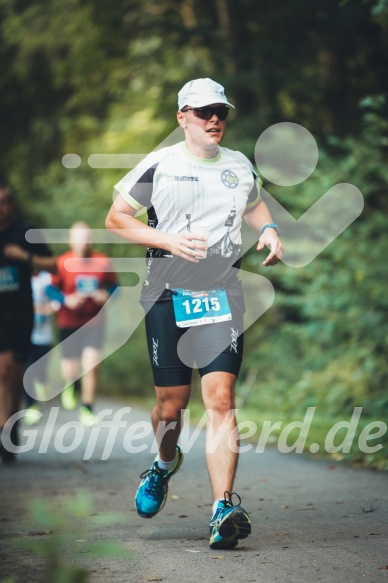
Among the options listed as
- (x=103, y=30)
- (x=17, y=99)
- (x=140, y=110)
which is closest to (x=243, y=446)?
(x=103, y=30)

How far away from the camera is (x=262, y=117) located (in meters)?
15.7

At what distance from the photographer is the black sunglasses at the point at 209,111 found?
5.75 m

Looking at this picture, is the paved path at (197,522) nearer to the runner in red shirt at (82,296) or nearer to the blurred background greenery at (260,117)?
the blurred background greenery at (260,117)

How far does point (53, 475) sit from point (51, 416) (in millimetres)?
5970

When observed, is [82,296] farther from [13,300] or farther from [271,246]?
[271,246]

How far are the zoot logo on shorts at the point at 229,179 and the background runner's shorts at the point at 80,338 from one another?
6.75 metres

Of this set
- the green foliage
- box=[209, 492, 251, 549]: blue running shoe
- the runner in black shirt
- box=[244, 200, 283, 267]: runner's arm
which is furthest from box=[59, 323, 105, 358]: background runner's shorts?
box=[209, 492, 251, 549]: blue running shoe

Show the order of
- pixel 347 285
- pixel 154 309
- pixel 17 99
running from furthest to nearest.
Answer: pixel 17 99
pixel 347 285
pixel 154 309

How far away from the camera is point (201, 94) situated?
18.8ft

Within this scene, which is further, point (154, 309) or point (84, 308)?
point (84, 308)

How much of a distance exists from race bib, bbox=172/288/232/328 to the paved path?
→ 1050 mm

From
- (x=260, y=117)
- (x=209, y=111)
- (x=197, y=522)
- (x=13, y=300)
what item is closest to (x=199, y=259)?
(x=209, y=111)

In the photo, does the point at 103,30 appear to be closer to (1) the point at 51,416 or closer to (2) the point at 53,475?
(1) the point at 51,416

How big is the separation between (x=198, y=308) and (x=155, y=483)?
3.20ft
